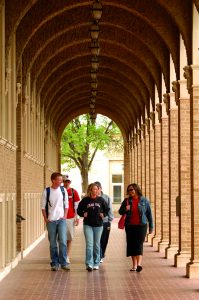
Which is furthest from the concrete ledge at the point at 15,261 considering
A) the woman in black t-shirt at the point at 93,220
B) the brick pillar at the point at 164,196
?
the brick pillar at the point at 164,196

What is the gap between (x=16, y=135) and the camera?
787 inches

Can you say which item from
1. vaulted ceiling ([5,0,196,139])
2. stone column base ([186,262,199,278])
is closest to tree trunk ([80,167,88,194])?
vaulted ceiling ([5,0,196,139])

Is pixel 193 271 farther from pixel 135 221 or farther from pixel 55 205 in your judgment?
pixel 55 205

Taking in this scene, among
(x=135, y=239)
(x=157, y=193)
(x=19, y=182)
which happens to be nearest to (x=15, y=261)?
(x=19, y=182)

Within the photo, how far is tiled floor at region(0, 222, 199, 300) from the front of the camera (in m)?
12.8

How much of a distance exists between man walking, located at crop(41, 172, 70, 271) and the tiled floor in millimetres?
322

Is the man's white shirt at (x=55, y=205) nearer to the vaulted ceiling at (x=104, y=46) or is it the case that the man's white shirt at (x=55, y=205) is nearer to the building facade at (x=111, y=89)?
the building facade at (x=111, y=89)

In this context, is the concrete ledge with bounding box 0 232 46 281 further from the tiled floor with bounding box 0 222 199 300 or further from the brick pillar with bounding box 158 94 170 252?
the brick pillar with bounding box 158 94 170 252

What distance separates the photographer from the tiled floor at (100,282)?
12773 millimetres

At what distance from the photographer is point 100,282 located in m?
14.6

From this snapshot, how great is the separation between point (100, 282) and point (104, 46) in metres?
14.7

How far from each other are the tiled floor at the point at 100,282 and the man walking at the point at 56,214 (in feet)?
1.06

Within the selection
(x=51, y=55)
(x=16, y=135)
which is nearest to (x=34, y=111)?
(x=51, y=55)

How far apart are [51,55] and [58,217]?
9425 millimetres
